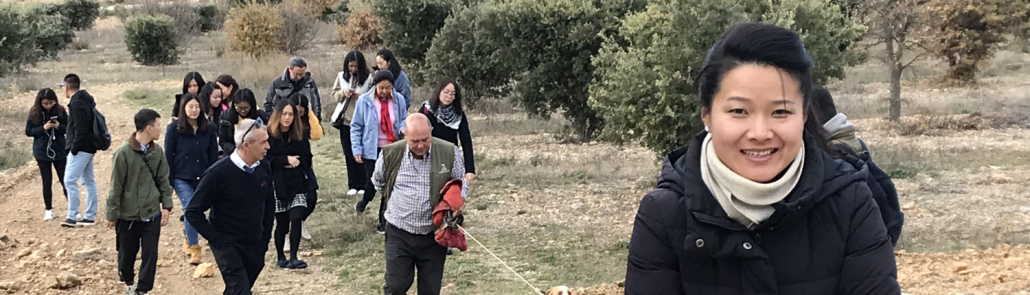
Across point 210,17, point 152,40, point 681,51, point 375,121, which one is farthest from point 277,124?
point 210,17

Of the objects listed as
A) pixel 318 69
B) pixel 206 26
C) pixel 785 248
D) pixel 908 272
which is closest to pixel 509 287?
pixel 908 272

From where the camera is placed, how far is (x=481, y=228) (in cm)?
1074

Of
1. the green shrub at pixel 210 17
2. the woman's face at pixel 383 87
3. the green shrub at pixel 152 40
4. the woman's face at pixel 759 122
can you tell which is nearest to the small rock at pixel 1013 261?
the woman's face at pixel 383 87

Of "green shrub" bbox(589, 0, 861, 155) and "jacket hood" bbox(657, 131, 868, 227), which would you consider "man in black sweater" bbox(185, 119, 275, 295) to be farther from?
"green shrub" bbox(589, 0, 861, 155)

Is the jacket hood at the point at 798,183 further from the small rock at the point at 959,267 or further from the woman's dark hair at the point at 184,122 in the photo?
the woman's dark hair at the point at 184,122

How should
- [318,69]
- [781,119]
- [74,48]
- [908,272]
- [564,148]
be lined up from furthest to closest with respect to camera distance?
1. [74,48]
2. [318,69]
3. [564,148]
4. [908,272]
5. [781,119]

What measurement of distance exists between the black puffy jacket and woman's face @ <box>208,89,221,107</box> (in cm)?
858

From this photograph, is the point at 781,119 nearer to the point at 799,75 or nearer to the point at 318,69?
the point at 799,75

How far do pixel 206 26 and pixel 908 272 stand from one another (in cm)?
5629

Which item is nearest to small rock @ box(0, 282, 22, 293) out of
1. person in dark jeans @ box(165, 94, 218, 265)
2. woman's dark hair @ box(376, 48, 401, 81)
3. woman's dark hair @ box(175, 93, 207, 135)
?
person in dark jeans @ box(165, 94, 218, 265)

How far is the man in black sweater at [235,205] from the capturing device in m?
6.45

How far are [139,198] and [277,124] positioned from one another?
1.47m

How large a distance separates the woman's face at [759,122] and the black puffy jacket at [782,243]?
7 centimetres

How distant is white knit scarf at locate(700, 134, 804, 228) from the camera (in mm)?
2020
